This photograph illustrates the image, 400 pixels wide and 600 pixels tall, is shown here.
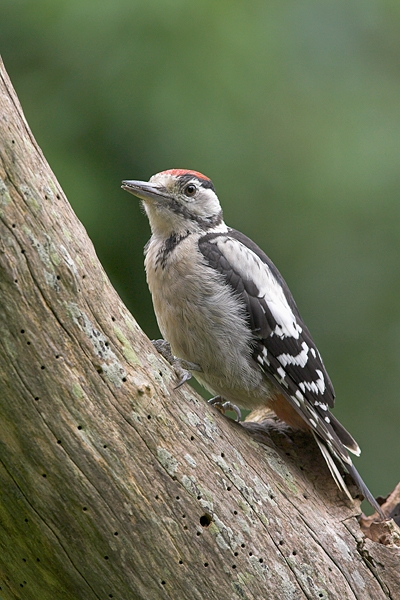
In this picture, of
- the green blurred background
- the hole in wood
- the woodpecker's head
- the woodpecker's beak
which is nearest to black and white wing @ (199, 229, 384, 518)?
the woodpecker's head

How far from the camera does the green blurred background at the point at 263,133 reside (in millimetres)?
4668

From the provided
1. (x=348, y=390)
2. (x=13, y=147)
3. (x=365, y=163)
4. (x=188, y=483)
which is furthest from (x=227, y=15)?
(x=188, y=483)

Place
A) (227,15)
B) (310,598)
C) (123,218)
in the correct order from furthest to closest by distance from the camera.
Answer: (227,15), (123,218), (310,598)

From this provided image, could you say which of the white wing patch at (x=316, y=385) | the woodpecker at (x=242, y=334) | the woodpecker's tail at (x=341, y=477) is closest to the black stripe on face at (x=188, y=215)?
the woodpecker at (x=242, y=334)

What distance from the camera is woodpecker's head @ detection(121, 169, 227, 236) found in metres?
3.38

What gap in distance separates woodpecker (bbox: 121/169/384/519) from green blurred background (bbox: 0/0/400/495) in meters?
1.41

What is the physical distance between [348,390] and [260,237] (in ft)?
4.31

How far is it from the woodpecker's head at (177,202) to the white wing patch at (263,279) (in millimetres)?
221

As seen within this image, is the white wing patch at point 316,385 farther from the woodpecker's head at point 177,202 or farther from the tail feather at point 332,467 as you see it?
the woodpecker's head at point 177,202

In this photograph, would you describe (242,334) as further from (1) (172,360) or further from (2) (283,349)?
(1) (172,360)

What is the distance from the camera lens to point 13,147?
222 cm

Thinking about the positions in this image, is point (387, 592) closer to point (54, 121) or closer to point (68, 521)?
point (68, 521)

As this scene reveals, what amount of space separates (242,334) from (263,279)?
0.99 feet

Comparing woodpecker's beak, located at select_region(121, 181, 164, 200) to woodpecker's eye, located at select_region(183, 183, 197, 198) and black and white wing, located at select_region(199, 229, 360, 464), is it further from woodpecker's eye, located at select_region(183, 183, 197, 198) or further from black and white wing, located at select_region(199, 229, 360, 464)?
black and white wing, located at select_region(199, 229, 360, 464)
